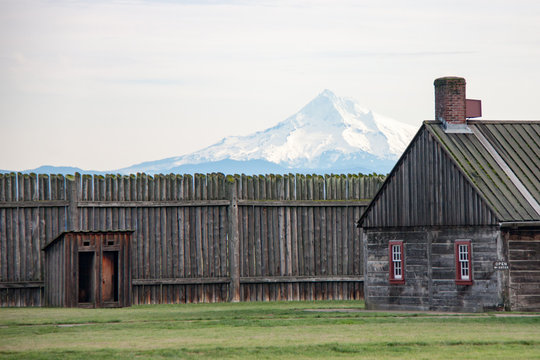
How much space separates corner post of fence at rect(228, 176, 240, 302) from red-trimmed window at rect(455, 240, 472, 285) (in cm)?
696

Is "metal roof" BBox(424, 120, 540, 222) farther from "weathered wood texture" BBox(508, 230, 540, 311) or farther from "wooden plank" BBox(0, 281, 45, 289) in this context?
"wooden plank" BBox(0, 281, 45, 289)

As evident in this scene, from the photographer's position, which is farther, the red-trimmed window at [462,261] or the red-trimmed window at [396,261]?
the red-trimmed window at [396,261]

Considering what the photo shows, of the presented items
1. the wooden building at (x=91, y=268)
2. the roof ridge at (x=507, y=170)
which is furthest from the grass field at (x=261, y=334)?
the roof ridge at (x=507, y=170)

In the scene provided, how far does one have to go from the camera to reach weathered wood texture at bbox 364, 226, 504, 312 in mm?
27094

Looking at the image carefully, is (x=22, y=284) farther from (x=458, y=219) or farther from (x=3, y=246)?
(x=458, y=219)

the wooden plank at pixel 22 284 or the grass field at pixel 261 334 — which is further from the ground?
the wooden plank at pixel 22 284

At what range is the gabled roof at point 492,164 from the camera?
90.5 feet

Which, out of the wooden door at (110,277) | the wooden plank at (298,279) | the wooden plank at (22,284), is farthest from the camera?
the wooden plank at (298,279)

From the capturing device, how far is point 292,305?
29.7 meters

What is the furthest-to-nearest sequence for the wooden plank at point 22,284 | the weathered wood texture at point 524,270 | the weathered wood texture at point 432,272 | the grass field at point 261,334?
1. the wooden plank at point 22,284
2. the weathered wood texture at point 432,272
3. the weathered wood texture at point 524,270
4. the grass field at point 261,334

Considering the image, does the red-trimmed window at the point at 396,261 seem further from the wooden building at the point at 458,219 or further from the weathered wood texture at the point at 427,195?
the weathered wood texture at the point at 427,195

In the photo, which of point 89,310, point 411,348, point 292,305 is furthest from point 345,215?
point 411,348

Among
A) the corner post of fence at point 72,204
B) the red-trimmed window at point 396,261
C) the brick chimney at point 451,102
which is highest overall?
the brick chimney at point 451,102

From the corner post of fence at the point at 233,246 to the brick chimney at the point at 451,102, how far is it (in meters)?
6.58
